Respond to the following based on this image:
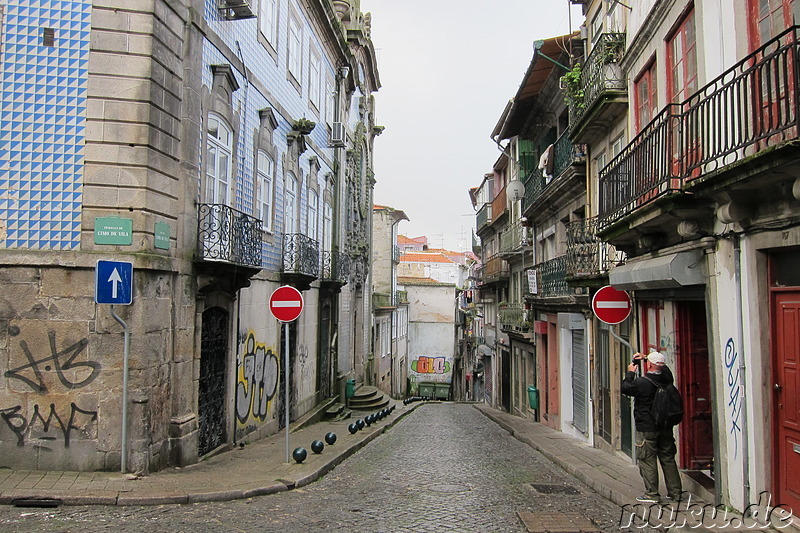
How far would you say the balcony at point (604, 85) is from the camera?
11.5 m

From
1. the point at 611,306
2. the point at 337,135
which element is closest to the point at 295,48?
the point at 337,135

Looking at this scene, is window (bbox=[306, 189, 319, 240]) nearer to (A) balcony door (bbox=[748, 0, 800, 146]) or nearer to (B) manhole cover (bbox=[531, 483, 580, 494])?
(B) manhole cover (bbox=[531, 483, 580, 494])

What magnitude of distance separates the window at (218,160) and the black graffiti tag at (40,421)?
12.6 ft

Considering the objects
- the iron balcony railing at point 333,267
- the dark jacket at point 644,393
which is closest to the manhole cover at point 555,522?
the dark jacket at point 644,393

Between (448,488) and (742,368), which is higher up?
(742,368)

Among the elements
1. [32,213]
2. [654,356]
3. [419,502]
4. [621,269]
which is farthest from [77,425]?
[621,269]

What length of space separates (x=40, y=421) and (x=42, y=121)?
3801 millimetres

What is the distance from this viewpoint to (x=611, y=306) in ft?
30.7

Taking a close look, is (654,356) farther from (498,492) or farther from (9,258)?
(9,258)

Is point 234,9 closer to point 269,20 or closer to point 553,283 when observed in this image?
point 269,20

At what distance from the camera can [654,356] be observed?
715 cm

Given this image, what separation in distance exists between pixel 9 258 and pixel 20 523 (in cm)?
342

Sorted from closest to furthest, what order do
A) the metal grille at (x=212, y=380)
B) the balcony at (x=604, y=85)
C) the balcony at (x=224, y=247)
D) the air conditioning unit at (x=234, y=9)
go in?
the balcony at (x=224, y=247)
the metal grille at (x=212, y=380)
the air conditioning unit at (x=234, y=9)
the balcony at (x=604, y=85)

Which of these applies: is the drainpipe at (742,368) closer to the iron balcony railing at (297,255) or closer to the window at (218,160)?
the window at (218,160)
